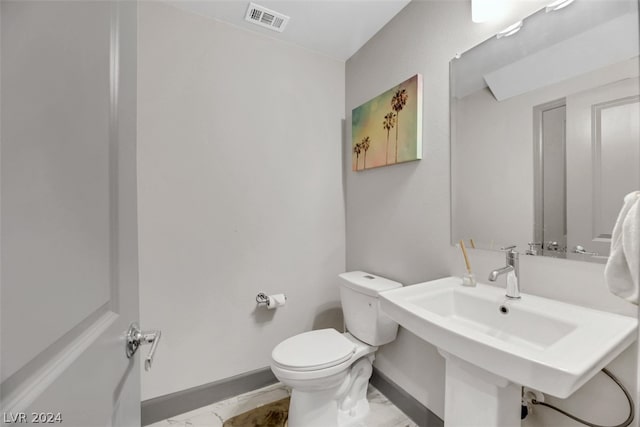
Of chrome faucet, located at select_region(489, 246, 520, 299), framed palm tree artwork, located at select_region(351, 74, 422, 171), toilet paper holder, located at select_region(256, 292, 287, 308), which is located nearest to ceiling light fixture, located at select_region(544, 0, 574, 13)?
framed palm tree artwork, located at select_region(351, 74, 422, 171)

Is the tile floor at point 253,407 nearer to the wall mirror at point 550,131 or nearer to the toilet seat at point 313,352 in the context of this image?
the toilet seat at point 313,352

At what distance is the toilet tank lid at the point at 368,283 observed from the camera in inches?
58.3

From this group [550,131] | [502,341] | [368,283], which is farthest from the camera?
[368,283]

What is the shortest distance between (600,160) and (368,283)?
1.10 meters

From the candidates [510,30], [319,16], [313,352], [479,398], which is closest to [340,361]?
[313,352]

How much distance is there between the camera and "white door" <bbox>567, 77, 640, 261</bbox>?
0.81 meters

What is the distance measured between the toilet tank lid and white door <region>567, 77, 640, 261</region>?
807 millimetres

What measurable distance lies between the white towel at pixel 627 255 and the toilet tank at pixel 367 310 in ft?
2.97

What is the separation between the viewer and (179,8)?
1544mm

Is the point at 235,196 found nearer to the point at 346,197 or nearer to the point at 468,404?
the point at 346,197

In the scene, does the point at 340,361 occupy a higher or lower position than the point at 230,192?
lower

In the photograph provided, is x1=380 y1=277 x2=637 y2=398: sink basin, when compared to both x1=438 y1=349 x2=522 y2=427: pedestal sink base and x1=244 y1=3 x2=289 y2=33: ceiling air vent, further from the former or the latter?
x1=244 y1=3 x2=289 y2=33: ceiling air vent

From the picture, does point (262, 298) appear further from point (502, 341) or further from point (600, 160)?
point (600, 160)

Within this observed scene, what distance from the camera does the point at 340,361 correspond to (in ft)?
4.32
